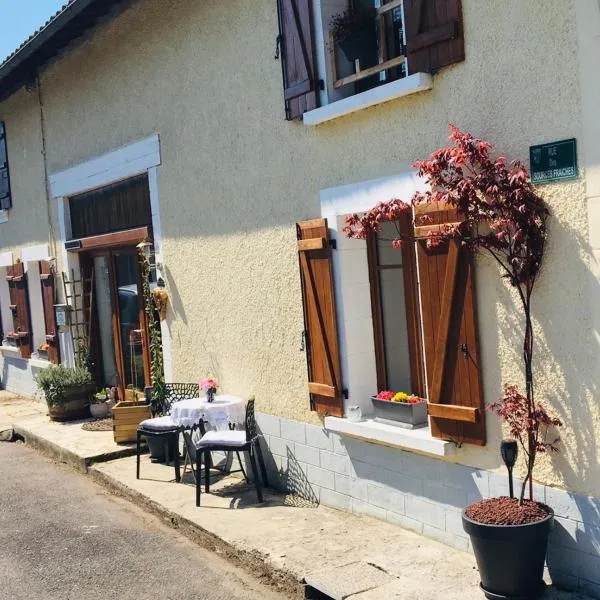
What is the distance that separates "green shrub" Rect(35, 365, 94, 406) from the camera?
10.1 meters

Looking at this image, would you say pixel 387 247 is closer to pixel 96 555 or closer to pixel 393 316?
pixel 393 316

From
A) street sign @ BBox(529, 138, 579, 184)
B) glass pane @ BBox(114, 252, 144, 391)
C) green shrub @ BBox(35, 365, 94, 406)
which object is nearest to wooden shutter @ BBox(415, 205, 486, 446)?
street sign @ BBox(529, 138, 579, 184)

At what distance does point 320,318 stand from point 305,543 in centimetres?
166

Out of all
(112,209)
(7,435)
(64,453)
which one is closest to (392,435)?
(64,453)

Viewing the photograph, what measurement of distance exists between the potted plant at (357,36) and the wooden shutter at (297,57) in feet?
0.73

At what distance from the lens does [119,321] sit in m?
10.2

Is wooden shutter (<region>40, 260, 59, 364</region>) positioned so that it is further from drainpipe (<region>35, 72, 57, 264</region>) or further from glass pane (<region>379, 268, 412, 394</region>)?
glass pane (<region>379, 268, 412, 394</region>)

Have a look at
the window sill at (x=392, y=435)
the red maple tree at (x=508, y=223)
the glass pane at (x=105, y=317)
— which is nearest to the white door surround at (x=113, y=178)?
the glass pane at (x=105, y=317)

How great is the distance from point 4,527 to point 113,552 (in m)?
1.28

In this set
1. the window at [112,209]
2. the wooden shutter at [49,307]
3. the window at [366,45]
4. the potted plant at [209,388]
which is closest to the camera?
the window at [366,45]

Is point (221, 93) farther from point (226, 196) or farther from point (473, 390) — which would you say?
point (473, 390)

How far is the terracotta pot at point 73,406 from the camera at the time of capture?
10203 millimetres

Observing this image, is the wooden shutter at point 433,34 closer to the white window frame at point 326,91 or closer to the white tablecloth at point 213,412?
the white window frame at point 326,91

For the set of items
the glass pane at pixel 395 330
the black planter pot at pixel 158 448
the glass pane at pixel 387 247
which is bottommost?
the black planter pot at pixel 158 448
